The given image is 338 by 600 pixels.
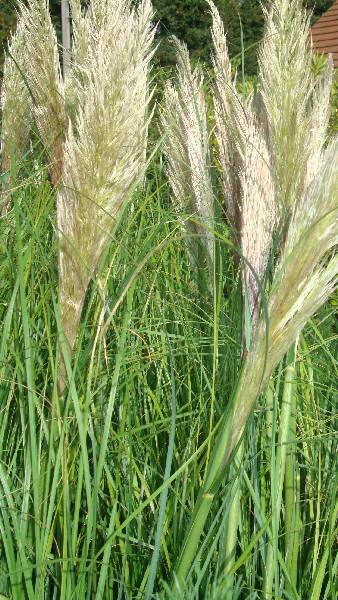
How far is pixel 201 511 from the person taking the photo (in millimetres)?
1172

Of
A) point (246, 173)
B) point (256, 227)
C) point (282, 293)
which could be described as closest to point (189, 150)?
point (246, 173)

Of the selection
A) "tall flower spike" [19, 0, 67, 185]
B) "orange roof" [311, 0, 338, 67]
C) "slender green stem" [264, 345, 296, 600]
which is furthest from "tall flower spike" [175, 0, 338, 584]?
"orange roof" [311, 0, 338, 67]

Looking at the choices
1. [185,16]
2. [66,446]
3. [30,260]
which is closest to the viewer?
[66,446]

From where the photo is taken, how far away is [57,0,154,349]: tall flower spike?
1.42 meters

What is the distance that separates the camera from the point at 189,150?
1815 millimetres

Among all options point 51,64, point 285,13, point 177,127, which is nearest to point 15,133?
Answer: point 51,64

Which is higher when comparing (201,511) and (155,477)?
(201,511)

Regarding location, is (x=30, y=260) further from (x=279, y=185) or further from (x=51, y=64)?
(x=279, y=185)

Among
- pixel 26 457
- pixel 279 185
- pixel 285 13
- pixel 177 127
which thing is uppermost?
pixel 285 13

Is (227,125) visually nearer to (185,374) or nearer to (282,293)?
(185,374)

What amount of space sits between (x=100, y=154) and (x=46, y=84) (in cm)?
71

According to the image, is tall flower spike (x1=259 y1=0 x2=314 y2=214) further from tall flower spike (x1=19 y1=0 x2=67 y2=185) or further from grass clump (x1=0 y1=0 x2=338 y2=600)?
tall flower spike (x1=19 y1=0 x2=67 y2=185)

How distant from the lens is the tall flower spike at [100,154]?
142cm

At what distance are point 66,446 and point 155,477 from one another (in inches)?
11.3
